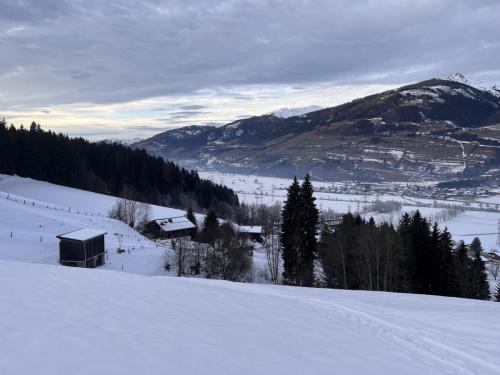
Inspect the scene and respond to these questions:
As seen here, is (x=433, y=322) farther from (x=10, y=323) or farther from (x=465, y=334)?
(x=10, y=323)

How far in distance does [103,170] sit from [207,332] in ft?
341

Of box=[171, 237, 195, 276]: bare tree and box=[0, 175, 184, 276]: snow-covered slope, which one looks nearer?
box=[171, 237, 195, 276]: bare tree

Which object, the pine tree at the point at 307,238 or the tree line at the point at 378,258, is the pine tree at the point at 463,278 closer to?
the tree line at the point at 378,258

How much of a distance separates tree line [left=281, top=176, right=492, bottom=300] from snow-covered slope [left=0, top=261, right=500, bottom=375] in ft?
48.4

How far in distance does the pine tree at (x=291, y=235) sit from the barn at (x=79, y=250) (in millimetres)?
18194

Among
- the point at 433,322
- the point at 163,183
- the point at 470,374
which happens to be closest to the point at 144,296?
the point at 470,374

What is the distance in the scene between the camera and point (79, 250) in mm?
37594

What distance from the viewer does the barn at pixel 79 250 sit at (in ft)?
123

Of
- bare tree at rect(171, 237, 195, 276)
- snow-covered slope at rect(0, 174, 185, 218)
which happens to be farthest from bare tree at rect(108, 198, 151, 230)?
bare tree at rect(171, 237, 195, 276)

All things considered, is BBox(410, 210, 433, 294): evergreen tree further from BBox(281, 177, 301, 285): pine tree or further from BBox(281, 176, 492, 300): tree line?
BBox(281, 177, 301, 285): pine tree

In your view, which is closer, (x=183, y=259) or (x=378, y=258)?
(x=378, y=258)

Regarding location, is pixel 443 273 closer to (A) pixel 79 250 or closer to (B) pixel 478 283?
(B) pixel 478 283

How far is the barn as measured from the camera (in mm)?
37500

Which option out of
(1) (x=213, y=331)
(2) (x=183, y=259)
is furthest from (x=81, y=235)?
(1) (x=213, y=331)
